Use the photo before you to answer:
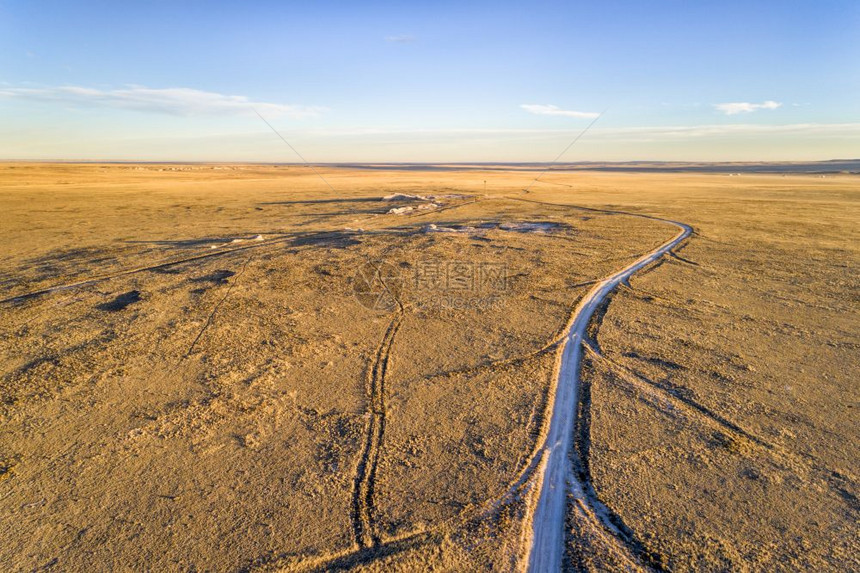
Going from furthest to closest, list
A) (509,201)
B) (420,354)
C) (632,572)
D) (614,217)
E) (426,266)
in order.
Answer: (509,201) < (614,217) < (426,266) < (420,354) < (632,572)

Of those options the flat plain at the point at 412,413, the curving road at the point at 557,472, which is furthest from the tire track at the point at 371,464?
the curving road at the point at 557,472

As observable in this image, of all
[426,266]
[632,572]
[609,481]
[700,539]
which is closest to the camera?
[632,572]

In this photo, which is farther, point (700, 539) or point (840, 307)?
point (840, 307)

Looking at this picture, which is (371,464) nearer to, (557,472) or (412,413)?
(412,413)

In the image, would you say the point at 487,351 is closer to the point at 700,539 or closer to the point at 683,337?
the point at 683,337

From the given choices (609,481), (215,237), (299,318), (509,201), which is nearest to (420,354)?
(299,318)

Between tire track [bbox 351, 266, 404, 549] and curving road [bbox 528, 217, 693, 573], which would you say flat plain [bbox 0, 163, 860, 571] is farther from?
curving road [bbox 528, 217, 693, 573]

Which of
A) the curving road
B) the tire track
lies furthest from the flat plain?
the curving road

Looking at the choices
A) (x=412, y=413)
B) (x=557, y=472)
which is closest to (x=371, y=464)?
(x=412, y=413)
